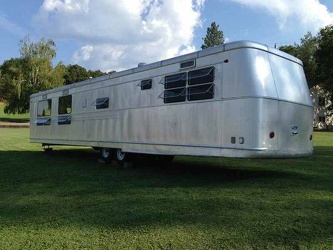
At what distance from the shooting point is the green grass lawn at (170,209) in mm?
4621

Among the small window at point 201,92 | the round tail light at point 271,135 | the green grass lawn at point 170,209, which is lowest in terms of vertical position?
the green grass lawn at point 170,209

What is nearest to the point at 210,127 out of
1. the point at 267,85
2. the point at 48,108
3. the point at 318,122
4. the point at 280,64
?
the point at 267,85

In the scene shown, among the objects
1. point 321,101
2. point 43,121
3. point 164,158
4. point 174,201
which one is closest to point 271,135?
point 174,201

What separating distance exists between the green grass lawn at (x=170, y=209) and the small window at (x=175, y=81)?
216cm

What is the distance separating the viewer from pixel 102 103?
39.4 ft

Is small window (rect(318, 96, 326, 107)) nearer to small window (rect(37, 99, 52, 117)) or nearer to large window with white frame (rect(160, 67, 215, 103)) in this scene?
small window (rect(37, 99, 52, 117))

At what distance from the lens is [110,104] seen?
11602mm

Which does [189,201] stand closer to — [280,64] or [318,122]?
[280,64]

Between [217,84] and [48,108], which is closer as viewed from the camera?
[217,84]

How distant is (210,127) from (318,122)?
53.6 meters

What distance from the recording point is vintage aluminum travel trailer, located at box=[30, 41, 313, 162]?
7414 millimetres

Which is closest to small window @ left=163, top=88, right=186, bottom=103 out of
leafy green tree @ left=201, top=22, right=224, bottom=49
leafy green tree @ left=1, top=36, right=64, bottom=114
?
leafy green tree @ left=1, top=36, right=64, bottom=114

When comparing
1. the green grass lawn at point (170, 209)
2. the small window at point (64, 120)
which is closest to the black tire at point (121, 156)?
the green grass lawn at point (170, 209)

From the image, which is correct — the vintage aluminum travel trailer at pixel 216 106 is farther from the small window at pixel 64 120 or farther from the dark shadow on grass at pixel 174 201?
the small window at pixel 64 120
